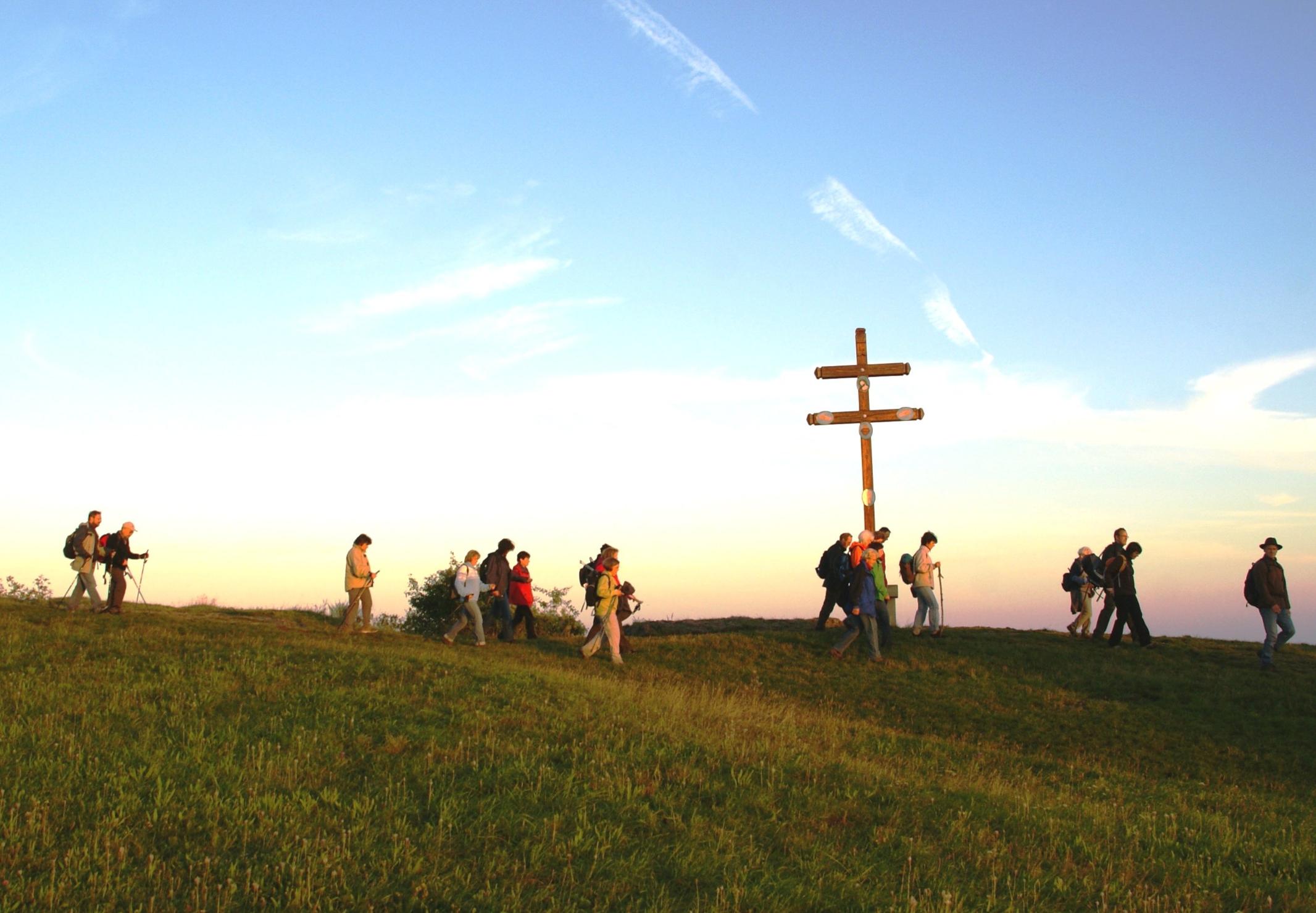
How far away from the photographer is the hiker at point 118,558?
20953 mm

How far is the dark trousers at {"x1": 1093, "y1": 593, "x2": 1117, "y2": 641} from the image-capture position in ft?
72.0

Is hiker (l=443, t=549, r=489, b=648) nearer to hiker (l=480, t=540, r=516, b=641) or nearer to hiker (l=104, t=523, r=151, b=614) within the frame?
hiker (l=480, t=540, r=516, b=641)

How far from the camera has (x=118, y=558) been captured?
69.3 feet

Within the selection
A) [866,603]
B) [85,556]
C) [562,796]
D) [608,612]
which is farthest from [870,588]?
[85,556]

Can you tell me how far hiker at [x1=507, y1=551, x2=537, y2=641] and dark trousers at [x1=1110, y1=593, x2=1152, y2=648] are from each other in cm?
1321

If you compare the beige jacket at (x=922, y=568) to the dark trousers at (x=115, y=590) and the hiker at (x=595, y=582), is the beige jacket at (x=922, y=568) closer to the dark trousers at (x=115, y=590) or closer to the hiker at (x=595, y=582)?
the hiker at (x=595, y=582)

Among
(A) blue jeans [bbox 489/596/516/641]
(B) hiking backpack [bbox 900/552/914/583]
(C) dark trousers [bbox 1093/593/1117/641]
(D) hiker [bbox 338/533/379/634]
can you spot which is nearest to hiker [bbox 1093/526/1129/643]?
(C) dark trousers [bbox 1093/593/1117/641]

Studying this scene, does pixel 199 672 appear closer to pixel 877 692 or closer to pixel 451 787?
pixel 451 787

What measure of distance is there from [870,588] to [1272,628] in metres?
8.16

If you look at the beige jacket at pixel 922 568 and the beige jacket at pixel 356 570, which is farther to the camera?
the beige jacket at pixel 922 568

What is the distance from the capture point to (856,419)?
25.6 metres

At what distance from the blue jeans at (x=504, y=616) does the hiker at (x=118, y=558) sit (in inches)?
305

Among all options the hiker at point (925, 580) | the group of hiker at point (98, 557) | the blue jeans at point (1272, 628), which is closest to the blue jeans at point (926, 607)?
the hiker at point (925, 580)

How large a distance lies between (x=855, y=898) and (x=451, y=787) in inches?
131
